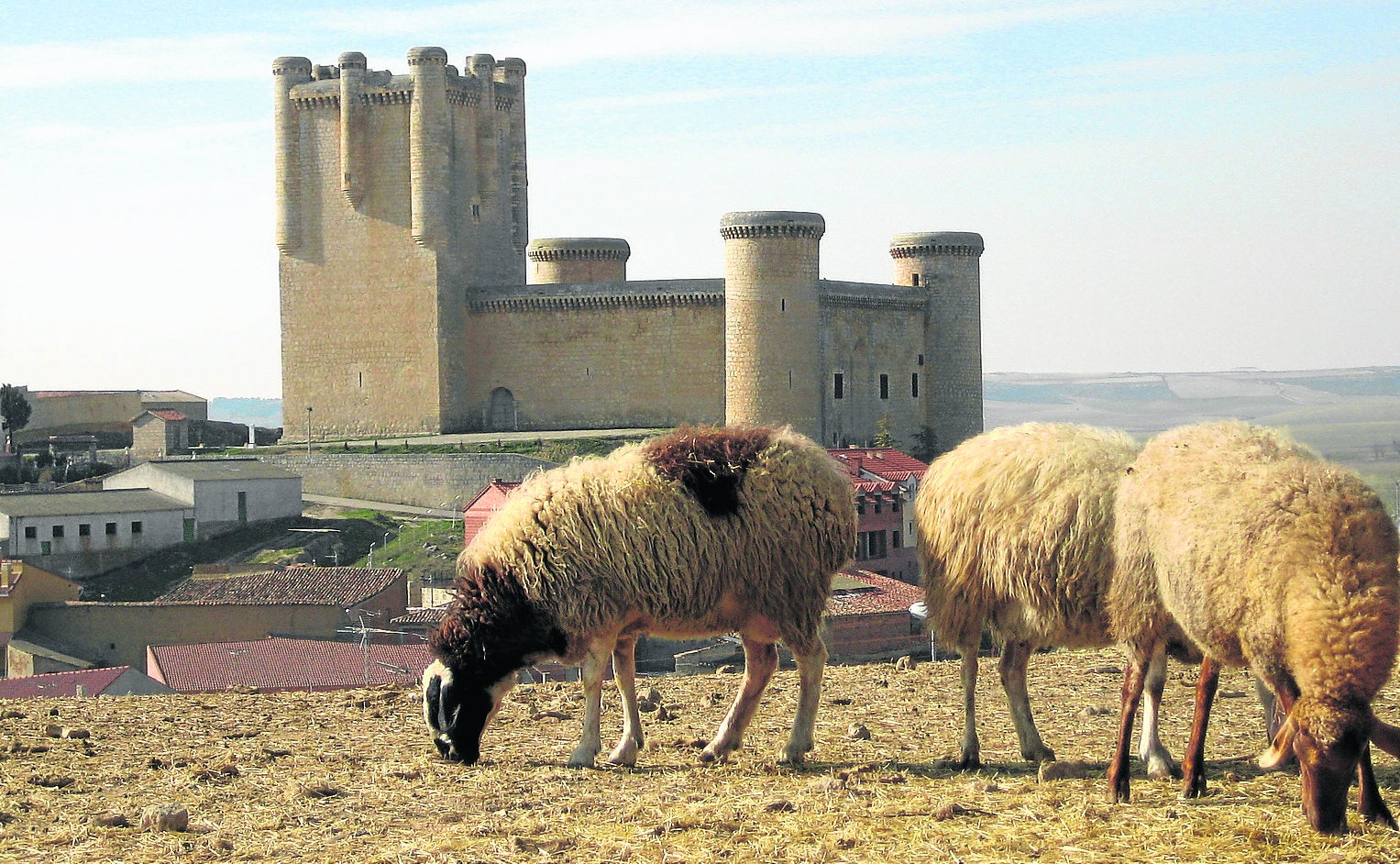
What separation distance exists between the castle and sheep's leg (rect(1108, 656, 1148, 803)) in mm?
48035

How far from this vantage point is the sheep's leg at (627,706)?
884 centimetres

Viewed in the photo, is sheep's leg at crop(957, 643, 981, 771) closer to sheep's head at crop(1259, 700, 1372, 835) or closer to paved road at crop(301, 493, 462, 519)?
sheep's head at crop(1259, 700, 1372, 835)

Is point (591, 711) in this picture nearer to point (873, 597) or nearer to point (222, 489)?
point (873, 597)

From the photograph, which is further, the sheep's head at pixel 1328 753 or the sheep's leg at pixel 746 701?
the sheep's leg at pixel 746 701

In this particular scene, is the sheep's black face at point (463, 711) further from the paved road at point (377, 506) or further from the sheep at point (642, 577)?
the paved road at point (377, 506)

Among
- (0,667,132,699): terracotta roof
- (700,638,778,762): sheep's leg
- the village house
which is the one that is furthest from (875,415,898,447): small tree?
→ (700,638,778,762): sheep's leg

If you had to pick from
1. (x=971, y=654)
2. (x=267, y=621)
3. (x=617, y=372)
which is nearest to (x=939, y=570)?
(x=971, y=654)

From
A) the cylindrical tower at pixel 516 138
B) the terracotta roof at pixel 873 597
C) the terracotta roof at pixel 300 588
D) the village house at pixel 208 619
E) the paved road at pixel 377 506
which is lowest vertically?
the village house at pixel 208 619

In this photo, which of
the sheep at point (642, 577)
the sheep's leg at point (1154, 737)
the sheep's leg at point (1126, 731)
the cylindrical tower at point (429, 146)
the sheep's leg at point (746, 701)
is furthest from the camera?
the cylindrical tower at point (429, 146)

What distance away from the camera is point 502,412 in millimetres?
60219

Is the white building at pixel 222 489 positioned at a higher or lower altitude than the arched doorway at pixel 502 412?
lower

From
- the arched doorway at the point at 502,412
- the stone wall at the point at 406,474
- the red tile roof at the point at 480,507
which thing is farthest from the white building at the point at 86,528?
the arched doorway at the point at 502,412

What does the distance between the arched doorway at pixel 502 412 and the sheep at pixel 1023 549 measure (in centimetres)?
5135

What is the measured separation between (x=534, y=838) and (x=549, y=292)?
5264 cm
